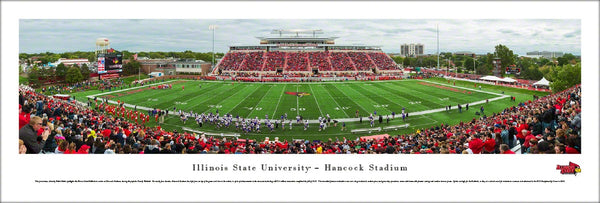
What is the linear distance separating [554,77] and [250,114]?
21.5 m

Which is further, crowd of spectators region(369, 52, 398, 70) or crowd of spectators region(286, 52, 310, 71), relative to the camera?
crowd of spectators region(369, 52, 398, 70)

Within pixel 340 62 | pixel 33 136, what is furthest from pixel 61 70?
pixel 340 62

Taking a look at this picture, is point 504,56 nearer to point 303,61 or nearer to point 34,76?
point 303,61

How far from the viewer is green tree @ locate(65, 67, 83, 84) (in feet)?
86.2

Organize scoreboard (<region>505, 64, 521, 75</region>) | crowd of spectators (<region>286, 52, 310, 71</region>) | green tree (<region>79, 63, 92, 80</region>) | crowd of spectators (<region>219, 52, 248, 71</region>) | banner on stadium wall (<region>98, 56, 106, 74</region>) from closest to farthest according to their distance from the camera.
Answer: green tree (<region>79, 63, 92, 80</region>)
banner on stadium wall (<region>98, 56, 106, 74</region>)
scoreboard (<region>505, 64, 521, 75</region>)
crowd of spectators (<region>286, 52, 310, 71</region>)
crowd of spectators (<region>219, 52, 248, 71</region>)

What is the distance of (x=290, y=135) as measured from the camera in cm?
1479

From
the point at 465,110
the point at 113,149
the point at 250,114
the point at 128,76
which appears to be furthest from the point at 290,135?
the point at 128,76

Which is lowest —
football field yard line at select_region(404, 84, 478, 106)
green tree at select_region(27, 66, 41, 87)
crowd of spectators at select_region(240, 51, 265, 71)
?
football field yard line at select_region(404, 84, 478, 106)

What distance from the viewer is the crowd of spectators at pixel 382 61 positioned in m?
49.0

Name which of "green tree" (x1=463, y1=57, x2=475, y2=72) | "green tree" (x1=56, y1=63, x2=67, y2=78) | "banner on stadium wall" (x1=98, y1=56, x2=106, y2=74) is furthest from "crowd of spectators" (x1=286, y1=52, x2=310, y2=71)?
"green tree" (x1=56, y1=63, x2=67, y2=78)

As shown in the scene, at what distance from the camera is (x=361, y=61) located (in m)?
48.9

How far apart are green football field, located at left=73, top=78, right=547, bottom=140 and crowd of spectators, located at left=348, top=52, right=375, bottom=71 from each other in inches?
713

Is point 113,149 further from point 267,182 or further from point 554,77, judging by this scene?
point 554,77

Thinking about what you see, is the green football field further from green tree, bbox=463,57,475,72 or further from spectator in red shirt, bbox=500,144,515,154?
green tree, bbox=463,57,475,72
